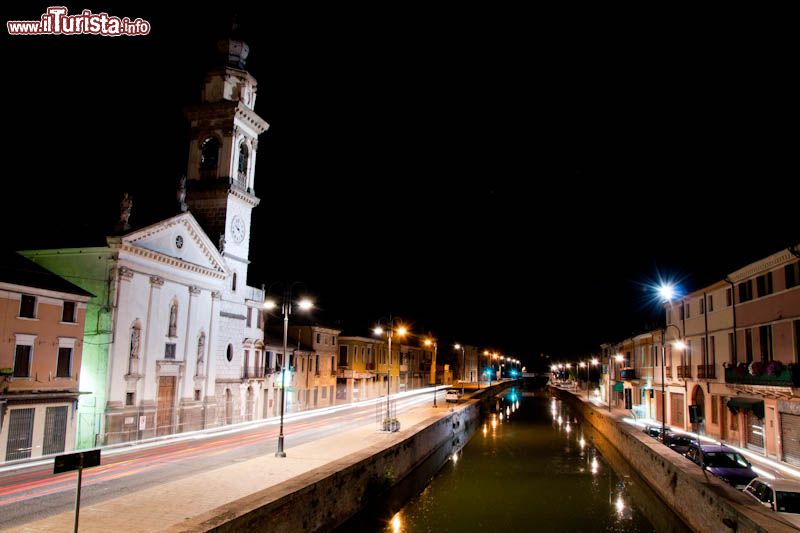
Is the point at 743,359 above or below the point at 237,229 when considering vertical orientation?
below

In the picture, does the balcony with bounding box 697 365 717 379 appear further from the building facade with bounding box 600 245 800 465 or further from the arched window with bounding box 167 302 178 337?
the arched window with bounding box 167 302 178 337

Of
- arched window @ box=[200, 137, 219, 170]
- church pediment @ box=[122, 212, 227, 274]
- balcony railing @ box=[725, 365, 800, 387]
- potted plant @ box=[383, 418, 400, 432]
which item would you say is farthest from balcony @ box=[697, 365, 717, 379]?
arched window @ box=[200, 137, 219, 170]

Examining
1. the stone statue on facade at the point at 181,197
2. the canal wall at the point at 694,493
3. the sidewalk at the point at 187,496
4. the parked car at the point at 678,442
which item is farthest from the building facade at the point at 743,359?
the stone statue on facade at the point at 181,197

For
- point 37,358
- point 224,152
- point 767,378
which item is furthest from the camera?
point 224,152

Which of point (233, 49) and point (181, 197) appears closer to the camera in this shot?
point (181, 197)

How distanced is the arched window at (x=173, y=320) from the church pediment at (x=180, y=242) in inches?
120

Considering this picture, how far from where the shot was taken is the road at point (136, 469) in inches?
716

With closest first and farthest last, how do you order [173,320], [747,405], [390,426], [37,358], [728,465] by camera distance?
[728,465] → [37,358] → [747,405] → [390,426] → [173,320]

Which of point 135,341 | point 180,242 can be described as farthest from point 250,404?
point 180,242

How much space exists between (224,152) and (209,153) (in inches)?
80.9

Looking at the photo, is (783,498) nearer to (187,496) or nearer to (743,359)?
(187,496)

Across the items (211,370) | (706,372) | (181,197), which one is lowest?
(211,370)

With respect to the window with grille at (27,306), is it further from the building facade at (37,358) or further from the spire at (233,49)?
the spire at (233,49)

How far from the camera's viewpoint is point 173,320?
38812mm
